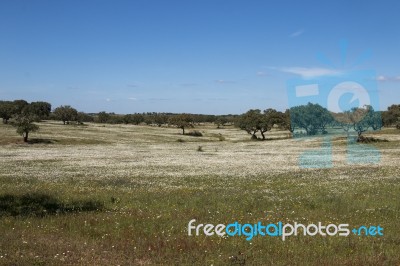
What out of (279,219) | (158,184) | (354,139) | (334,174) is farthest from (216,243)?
(354,139)

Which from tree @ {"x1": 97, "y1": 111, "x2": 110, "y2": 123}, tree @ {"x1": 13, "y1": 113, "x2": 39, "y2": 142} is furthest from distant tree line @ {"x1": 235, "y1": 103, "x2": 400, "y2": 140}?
tree @ {"x1": 97, "y1": 111, "x2": 110, "y2": 123}

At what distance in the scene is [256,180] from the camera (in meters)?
28.0

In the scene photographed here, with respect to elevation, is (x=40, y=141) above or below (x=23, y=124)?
below

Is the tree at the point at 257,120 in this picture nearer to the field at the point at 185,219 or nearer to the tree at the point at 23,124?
the tree at the point at 23,124

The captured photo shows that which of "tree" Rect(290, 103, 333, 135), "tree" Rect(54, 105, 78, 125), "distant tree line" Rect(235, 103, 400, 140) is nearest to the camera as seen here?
"distant tree line" Rect(235, 103, 400, 140)

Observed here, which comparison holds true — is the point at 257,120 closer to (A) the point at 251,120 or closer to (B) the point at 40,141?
(A) the point at 251,120

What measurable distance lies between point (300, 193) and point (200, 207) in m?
6.37

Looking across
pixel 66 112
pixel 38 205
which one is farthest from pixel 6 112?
pixel 38 205

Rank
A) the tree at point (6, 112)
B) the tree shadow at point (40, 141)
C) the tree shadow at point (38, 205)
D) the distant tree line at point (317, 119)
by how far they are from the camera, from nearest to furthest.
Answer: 1. the tree shadow at point (38, 205)
2. the distant tree line at point (317, 119)
3. the tree shadow at point (40, 141)
4. the tree at point (6, 112)

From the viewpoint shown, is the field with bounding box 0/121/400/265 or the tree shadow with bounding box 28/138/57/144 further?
the tree shadow with bounding box 28/138/57/144

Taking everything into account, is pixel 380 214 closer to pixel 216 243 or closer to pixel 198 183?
pixel 216 243

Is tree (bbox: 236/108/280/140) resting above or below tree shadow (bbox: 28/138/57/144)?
above

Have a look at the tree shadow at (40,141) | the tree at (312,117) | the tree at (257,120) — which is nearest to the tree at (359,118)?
the tree at (312,117)

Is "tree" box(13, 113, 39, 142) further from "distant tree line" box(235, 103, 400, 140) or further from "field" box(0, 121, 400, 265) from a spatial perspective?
"field" box(0, 121, 400, 265)
